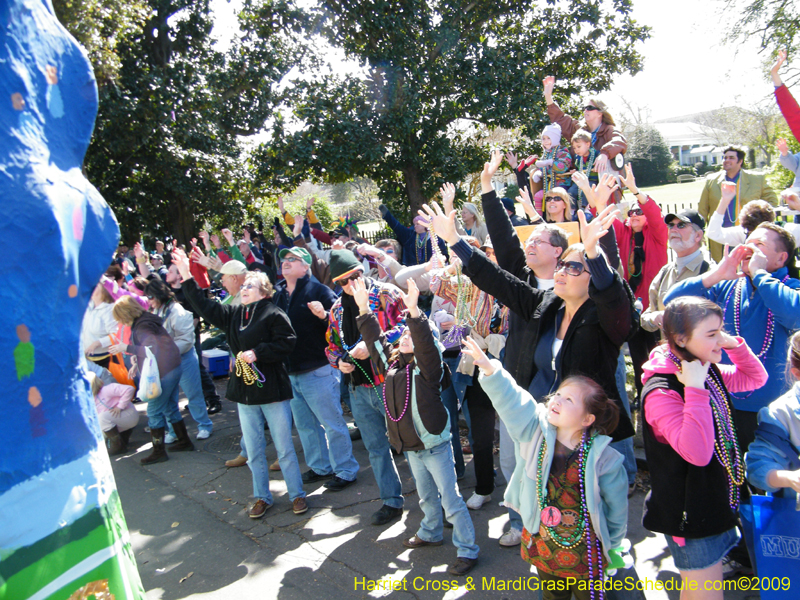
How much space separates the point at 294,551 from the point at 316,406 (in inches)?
48.5

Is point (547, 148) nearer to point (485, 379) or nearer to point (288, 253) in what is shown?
point (288, 253)

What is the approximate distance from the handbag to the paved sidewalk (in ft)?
2.85

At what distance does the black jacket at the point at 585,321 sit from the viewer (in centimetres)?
288

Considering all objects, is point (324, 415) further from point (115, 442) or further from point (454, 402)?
point (115, 442)

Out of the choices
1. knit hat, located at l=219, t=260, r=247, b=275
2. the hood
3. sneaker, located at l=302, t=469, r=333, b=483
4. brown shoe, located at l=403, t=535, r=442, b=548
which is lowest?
brown shoe, located at l=403, t=535, r=442, b=548

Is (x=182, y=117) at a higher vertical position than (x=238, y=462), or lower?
higher

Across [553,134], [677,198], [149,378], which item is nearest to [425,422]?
[149,378]

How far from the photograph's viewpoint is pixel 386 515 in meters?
4.31

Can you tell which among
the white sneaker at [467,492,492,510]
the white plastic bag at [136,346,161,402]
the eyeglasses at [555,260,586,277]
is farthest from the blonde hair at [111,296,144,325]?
the eyeglasses at [555,260,586,277]

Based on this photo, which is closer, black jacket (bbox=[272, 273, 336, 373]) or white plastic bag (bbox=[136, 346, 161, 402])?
black jacket (bbox=[272, 273, 336, 373])

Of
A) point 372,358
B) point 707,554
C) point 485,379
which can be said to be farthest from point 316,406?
point 707,554

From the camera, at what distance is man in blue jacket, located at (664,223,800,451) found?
3039 millimetres

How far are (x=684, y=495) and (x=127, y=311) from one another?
5.41 m

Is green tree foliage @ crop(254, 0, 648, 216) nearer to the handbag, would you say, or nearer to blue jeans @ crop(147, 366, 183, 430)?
blue jeans @ crop(147, 366, 183, 430)
